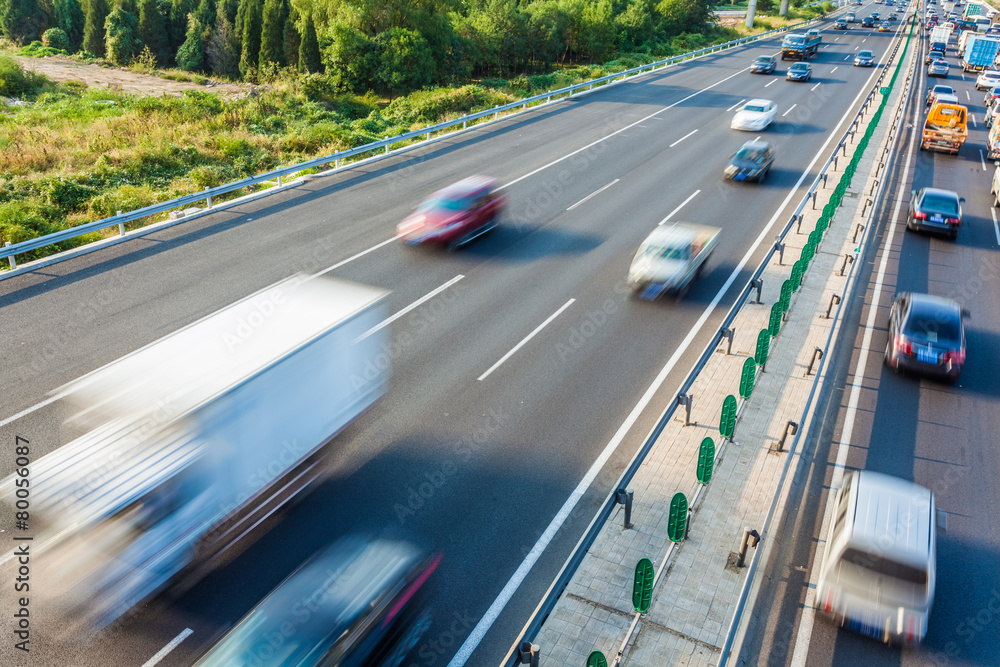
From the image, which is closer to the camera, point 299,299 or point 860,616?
point 860,616

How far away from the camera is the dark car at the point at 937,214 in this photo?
19875mm

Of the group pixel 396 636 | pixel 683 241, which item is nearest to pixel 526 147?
pixel 683 241

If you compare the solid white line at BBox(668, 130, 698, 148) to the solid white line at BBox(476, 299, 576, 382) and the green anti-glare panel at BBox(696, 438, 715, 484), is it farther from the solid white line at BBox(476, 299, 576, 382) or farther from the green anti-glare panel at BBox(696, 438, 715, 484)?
the green anti-glare panel at BBox(696, 438, 715, 484)

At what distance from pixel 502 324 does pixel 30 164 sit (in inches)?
773

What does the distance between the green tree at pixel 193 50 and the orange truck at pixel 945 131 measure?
61661 mm

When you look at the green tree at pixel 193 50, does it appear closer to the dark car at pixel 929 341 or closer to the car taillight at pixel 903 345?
the dark car at pixel 929 341

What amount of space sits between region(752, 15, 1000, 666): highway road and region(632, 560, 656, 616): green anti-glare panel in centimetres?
155

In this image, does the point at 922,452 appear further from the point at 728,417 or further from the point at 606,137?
the point at 606,137

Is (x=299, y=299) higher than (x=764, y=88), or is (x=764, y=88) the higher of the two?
(x=764, y=88)

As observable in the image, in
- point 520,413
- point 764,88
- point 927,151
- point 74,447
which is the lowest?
point 520,413

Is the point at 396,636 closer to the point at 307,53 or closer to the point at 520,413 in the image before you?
the point at 520,413

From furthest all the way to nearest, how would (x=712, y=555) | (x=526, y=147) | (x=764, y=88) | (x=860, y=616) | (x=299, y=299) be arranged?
(x=764, y=88) → (x=526, y=147) → (x=299, y=299) → (x=712, y=555) → (x=860, y=616)

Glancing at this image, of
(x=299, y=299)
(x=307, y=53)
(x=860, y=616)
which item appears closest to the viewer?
(x=860, y=616)

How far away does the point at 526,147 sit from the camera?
93.8 ft
